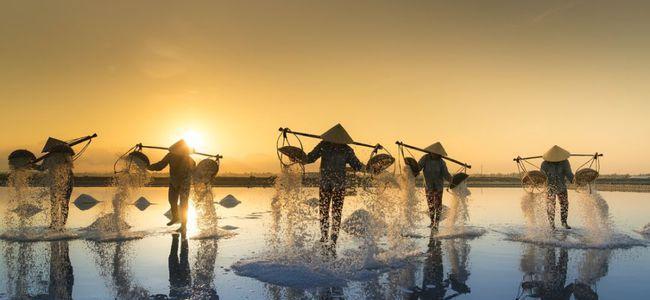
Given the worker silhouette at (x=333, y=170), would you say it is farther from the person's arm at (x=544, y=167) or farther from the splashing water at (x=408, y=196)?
the person's arm at (x=544, y=167)

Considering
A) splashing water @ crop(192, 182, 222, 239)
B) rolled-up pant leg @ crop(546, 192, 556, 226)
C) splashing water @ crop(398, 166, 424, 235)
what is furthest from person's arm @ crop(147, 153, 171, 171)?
rolled-up pant leg @ crop(546, 192, 556, 226)

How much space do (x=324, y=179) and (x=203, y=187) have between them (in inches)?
252

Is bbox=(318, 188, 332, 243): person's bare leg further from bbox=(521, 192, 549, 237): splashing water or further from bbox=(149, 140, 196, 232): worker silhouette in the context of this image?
bbox=(521, 192, 549, 237): splashing water

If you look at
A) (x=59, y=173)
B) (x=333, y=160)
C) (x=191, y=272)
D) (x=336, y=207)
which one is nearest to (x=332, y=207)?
(x=336, y=207)

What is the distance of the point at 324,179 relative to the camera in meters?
9.34

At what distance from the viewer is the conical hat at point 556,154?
43.7 ft

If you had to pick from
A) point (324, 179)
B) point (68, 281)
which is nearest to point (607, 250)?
point (324, 179)

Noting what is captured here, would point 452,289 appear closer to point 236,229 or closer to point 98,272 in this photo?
point 98,272

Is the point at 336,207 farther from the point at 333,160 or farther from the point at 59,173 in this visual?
the point at 59,173

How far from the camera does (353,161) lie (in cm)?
962

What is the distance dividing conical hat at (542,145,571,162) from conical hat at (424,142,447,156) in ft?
9.96

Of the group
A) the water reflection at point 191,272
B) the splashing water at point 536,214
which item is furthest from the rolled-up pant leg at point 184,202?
the splashing water at point 536,214

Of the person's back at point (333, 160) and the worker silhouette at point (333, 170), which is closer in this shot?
the worker silhouette at point (333, 170)

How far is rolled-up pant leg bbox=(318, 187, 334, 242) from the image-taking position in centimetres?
898
